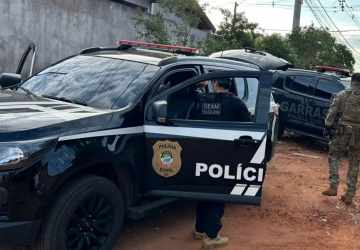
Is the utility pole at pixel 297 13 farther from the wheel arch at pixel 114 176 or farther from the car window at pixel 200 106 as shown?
the wheel arch at pixel 114 176

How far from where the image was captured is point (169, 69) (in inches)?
165

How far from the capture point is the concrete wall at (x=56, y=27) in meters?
11.6

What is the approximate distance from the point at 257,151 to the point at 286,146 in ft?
20.4

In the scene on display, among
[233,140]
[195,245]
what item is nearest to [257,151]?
[233,140]

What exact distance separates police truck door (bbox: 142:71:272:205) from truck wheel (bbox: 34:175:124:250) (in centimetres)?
42

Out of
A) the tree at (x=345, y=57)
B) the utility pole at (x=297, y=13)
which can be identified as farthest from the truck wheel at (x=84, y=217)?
the tree at (x=345, y=57)

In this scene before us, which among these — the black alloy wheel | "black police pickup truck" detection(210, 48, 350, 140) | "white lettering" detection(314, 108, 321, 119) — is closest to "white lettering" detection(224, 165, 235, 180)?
the black alloy wheel

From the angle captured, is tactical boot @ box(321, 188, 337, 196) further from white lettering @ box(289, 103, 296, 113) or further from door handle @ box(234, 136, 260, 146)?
white lettering @ box(289, 103, 296, 113)

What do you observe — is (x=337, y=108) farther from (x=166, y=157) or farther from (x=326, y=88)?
(x=166, y=157)

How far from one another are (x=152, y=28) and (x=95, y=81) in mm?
11409

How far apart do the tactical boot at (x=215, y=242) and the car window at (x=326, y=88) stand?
19.2ft

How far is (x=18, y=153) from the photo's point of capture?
2891 millimetres

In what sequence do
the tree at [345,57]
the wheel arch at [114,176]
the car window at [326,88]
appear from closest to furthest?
1. the wheel arch at [114,176]
2. the car window at [326,88]
3. the tree at [345,57]

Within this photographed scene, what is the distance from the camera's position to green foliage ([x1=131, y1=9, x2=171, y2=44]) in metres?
15.1
